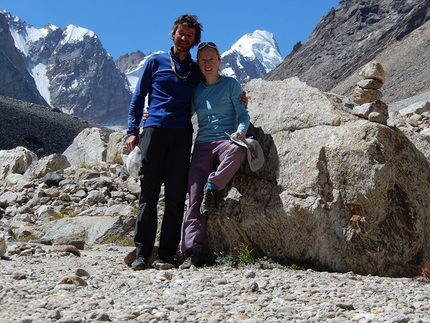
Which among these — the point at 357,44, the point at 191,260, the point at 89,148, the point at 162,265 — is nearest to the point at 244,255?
the point at 191,260

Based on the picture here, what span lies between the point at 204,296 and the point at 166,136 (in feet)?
7.81

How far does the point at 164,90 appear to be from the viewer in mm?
6535

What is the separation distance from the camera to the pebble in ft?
12.9

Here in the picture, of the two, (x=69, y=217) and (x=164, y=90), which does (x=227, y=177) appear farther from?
(x=69, y=217)

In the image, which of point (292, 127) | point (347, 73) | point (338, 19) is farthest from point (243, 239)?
point (338, 19)

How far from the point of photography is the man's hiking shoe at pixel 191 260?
6152mm

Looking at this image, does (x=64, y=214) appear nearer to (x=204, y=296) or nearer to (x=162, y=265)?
(x=162, y=265)

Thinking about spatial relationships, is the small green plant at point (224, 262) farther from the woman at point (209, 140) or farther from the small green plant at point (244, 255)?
the woman at point (209, 140)

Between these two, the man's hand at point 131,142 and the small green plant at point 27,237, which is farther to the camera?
the small green plant at point 27,237

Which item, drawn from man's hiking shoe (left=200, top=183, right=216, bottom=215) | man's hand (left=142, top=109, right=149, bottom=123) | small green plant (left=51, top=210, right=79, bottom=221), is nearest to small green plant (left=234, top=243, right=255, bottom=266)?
man's hiking shoe (left=200, top=183, right=216, bottom=215)

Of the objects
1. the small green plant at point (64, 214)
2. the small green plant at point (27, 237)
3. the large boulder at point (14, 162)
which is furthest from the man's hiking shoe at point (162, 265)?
the large boulder at point (14, 162)

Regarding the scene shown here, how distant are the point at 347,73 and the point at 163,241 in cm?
9833

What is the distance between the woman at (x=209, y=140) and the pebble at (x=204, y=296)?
667mm

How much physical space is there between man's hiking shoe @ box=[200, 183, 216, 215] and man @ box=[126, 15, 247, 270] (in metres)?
0.38
